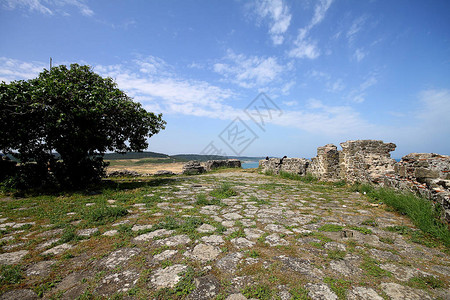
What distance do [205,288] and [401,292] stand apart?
1956 mm

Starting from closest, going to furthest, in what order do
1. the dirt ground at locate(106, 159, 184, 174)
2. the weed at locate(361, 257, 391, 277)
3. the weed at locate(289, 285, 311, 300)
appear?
the weed at locate(289, 285, 311, 300), the weed at locate(361, 257, 391, 277), the dirt ground at locate(106, 159, 184, 174)

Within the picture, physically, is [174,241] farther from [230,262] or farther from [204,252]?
[230,262]

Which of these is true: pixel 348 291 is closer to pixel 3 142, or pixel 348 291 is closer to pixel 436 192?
pixel 436 192

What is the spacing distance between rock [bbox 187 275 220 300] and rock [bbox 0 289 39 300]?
5.01 ft

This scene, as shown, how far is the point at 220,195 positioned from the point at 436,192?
506cm

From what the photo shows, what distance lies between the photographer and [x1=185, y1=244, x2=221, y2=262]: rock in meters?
2.54

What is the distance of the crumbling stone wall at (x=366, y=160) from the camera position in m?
7.22

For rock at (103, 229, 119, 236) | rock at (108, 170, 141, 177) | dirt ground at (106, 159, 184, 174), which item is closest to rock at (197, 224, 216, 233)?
rock at (103, 229, 119, 236)

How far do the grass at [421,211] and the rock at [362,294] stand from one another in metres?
2.04

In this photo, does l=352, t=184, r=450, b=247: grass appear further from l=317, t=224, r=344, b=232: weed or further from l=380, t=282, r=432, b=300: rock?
l=380, t=282, r=432, b=300: rock

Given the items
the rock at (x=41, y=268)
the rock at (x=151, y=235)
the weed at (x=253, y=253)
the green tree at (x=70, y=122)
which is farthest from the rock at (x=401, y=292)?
the green tree at (x=70, y=122)

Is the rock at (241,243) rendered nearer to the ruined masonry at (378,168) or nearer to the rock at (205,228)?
the rock at (205,228)

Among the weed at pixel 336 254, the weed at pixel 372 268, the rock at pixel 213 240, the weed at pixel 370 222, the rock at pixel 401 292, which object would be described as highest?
the weed at pixel 370 222

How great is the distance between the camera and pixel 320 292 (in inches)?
75.7
